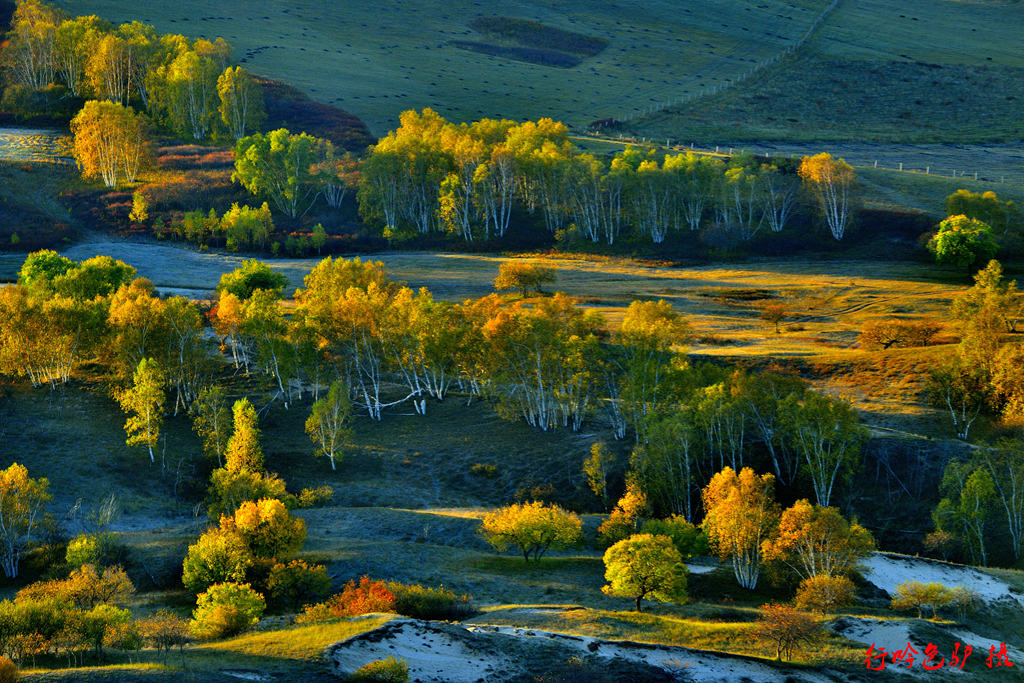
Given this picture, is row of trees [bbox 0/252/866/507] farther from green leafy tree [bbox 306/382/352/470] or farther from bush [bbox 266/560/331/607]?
bush [bbox 266/560/331/607]

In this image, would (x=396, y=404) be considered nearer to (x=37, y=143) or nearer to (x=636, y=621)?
(x=636, y=621)

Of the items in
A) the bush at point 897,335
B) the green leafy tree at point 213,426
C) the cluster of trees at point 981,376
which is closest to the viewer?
the cluster of trees at point 981,376

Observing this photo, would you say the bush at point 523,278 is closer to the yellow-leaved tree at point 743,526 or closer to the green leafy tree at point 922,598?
the yellow-leaved tree at point 743,526

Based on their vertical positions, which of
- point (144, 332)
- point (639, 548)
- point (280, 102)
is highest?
point (280, 102)

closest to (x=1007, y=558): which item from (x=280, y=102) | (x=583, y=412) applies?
(x=583, y=412)

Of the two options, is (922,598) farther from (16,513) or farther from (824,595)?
(16,513)

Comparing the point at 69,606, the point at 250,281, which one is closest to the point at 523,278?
the point at 250,281

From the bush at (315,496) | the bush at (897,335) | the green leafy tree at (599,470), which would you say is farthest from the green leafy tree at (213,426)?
the bush at (897,335)
